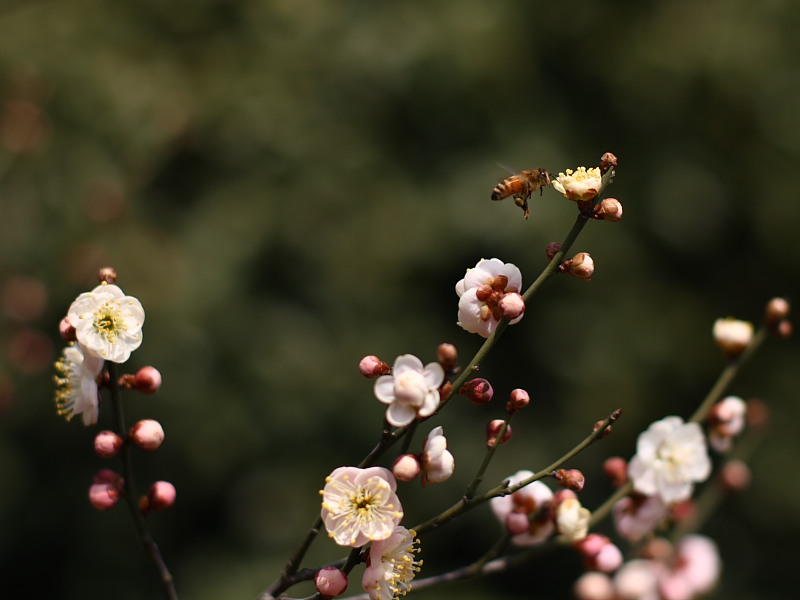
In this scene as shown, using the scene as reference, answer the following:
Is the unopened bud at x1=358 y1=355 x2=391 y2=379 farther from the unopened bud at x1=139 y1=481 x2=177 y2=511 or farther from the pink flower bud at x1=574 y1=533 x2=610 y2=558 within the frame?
the pink flower bud at x1=574 y1=533 x2=610 y2=558

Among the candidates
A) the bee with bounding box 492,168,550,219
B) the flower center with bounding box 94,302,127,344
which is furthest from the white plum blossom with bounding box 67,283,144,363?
the bee with bounding box 492,168,550,219

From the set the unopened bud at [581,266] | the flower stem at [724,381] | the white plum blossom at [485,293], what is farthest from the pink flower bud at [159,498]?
the flower stem at [724,381]

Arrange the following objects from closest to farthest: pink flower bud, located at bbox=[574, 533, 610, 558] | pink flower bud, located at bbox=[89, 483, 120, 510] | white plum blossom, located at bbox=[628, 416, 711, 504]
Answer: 1. pink flower bud, located at bbox=[89, 483, 120, 510]
2. pink flower bud, located at bbox=[574, 533, 610, 558]
3. white plum blossom, located at bbox=[628, 416, 711, 504]

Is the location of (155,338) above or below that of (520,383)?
below

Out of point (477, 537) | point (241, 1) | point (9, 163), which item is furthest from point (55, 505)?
point (241, 1)

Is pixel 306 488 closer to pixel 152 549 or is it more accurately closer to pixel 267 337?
pixel 267 337
